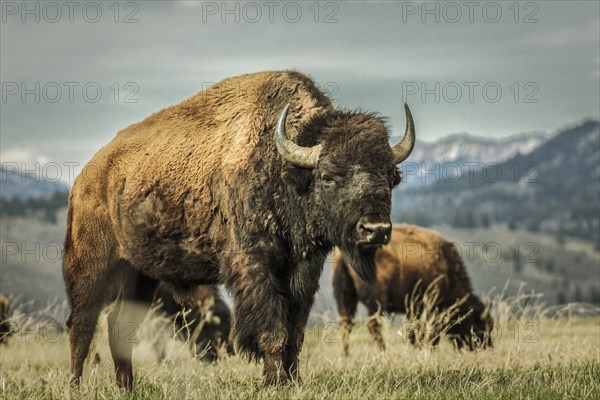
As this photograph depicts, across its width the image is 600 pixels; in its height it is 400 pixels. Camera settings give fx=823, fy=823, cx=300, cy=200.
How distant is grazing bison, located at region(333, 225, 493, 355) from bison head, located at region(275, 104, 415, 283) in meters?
7.16

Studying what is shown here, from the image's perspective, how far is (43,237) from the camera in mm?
105625

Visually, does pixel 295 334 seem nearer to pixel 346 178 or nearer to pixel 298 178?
pixel 298 178

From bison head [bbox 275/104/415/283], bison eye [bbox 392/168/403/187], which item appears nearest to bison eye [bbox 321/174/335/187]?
bison head [bbox 275/104/415/283]

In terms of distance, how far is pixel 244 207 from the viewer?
23.3ft

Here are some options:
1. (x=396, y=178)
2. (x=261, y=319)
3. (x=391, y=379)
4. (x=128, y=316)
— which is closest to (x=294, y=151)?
(x=396, y=178)

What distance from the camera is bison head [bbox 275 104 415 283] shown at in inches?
258

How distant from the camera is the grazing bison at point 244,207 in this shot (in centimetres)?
680

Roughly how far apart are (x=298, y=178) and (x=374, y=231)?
0.94m

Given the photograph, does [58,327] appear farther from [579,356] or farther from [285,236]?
[579,356]

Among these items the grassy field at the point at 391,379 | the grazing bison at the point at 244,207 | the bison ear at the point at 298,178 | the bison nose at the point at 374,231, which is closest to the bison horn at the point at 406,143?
the grazing bison at the point at 244,207

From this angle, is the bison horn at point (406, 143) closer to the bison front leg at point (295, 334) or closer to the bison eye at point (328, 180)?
the bison eye at point (328, 180)

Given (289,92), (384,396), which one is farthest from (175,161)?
(384,396)

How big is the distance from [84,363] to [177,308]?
3.51 metres

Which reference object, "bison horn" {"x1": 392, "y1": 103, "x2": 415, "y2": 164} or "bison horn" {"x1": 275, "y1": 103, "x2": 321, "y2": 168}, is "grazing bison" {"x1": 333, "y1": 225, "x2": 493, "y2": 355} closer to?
"bison horn" {"x1": 392, "y1": 103, "x2": 415, "y2": 164}
